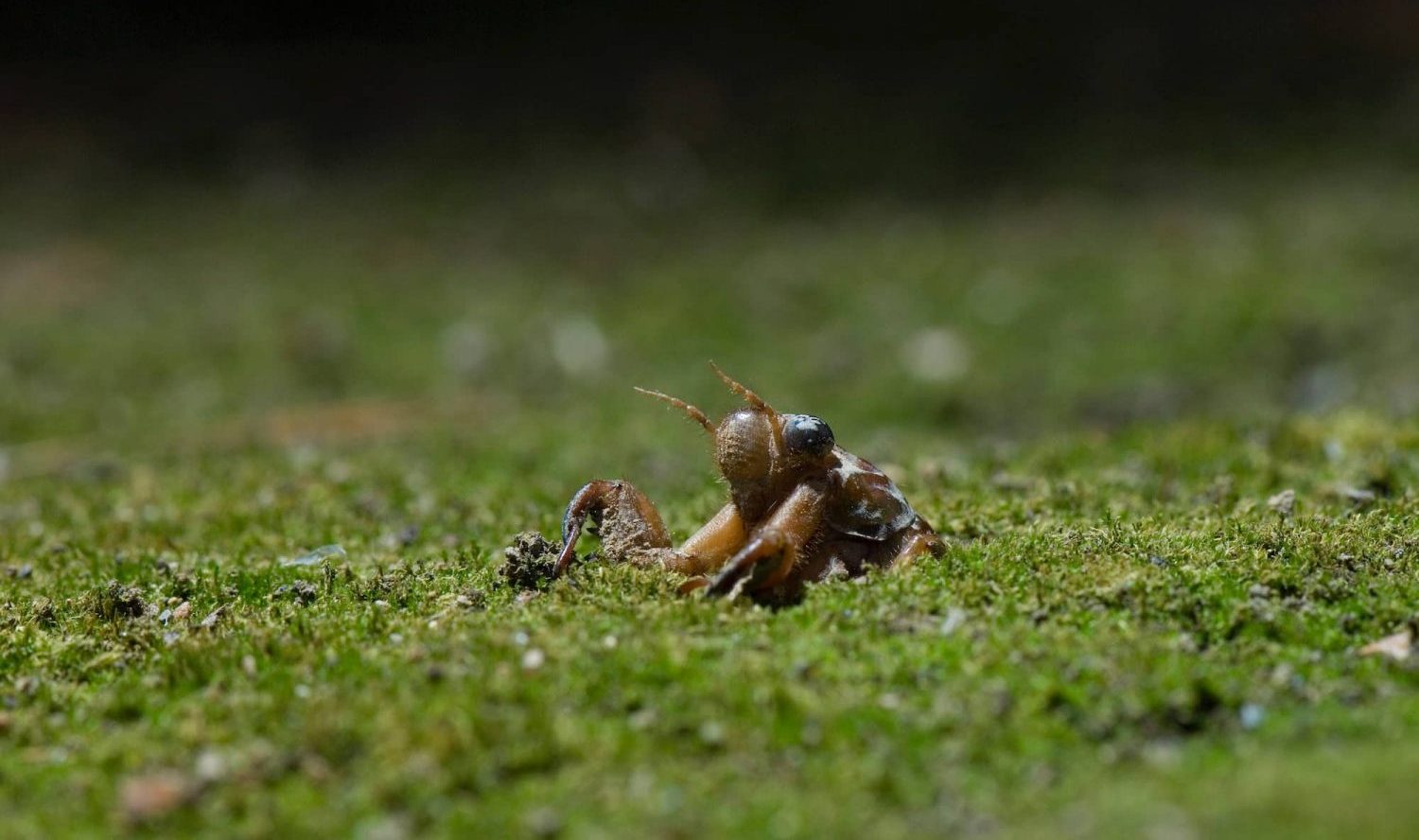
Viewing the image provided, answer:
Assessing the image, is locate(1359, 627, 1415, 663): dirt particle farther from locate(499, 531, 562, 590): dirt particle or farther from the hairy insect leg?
locate(499, 531, 562, 590): dirt particle

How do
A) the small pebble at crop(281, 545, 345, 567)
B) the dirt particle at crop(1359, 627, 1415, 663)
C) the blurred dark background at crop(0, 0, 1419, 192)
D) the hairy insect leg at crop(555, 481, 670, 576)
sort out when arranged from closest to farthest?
the dirt particle at crop(1359, 627, 1415, 663), the hairy insect leg at crop(555, 481, 670, 576), the small pebble at crop(281, 545, 345, 567), the blurred dark background at crop(0, 0, 1419, 192)

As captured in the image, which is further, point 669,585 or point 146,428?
point 146,428

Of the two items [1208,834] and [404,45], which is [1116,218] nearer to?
[404,45]

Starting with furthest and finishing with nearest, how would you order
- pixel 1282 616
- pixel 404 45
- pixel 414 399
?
pixel 404 45
pixel 414 399
pixel 1282 616

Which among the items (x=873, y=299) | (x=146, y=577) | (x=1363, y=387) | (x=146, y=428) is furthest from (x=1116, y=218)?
(x=146, y=577)

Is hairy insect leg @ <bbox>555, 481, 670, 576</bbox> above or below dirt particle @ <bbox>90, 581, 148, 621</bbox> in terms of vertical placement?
above

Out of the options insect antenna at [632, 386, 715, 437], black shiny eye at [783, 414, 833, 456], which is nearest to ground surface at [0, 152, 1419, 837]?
black shiny eye at [783, 414, 833, 456]

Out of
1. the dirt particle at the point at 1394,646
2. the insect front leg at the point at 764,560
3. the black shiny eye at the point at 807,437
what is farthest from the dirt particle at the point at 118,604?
the dirt particle at the point at 1394,646

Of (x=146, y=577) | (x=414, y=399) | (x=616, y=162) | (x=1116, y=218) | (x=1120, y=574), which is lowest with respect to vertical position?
(x=146, y=577)
